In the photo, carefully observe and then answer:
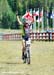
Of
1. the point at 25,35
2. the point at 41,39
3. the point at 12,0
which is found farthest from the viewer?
the point at 12,0

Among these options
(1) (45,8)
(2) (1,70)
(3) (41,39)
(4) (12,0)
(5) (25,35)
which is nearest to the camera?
(2) (1,70)

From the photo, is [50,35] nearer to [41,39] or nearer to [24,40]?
[41,39]

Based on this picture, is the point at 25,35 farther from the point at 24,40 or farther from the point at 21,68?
the point at 21,68

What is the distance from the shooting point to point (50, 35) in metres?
39.2

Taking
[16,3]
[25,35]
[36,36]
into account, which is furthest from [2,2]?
[25,35]

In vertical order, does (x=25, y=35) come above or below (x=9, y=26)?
above

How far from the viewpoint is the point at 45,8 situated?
254ft

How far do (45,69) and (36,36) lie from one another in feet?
92.9

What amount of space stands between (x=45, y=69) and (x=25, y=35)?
208cm

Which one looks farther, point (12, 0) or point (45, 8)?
point (12, 0)

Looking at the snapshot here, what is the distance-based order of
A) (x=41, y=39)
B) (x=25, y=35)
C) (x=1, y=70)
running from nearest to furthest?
(x=1, y=70) → (x=25, y=35) → (x=41, y=39)

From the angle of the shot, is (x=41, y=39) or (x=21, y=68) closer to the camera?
(x=21, y=68)

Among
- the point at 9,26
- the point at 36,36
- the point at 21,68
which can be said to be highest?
the point at 21,68

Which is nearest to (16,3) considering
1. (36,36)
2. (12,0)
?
(12,0)
